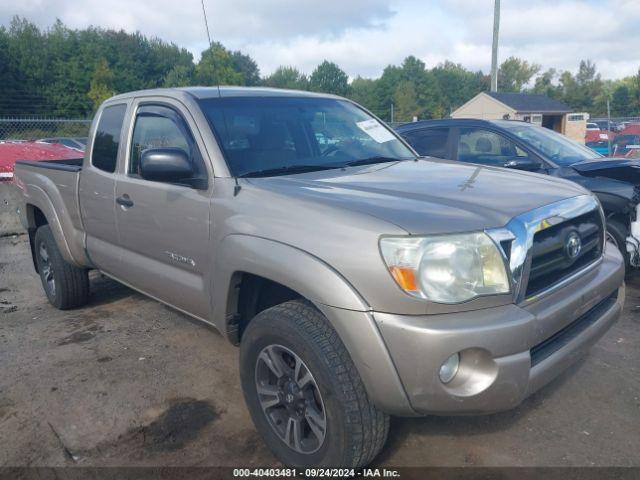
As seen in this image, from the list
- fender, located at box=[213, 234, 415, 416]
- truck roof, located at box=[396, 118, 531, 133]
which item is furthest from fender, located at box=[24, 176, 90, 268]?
truck roof, located at box=[396, 118, 531, 133]

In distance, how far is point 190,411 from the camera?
10.7 feet

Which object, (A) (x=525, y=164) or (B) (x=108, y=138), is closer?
(B) (x=108, y=138)

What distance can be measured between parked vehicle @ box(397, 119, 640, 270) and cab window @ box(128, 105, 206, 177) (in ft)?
11.5

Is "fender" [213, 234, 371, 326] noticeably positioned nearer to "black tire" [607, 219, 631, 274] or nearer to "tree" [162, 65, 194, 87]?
"black tire" [607, 219, 631, 274]

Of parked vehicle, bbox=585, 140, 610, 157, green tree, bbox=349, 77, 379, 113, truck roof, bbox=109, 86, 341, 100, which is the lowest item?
parked vehicle, bbox=585, 140, 610, 157

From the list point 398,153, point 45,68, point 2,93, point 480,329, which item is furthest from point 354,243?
point 45,68

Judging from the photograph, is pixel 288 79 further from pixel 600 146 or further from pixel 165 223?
pixel 165 223

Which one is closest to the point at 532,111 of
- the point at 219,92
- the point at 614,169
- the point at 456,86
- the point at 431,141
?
the point at 431,141

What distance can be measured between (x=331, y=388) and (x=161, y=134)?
215cm

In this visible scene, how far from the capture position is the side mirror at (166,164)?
2906 mm

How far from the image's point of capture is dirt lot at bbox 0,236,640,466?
2781 mm

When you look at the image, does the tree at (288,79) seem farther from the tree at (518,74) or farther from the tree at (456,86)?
the tree at (518,74)

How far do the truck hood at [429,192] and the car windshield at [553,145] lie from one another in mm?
2743

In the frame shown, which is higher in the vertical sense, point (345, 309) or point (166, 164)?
point (166, 164)
